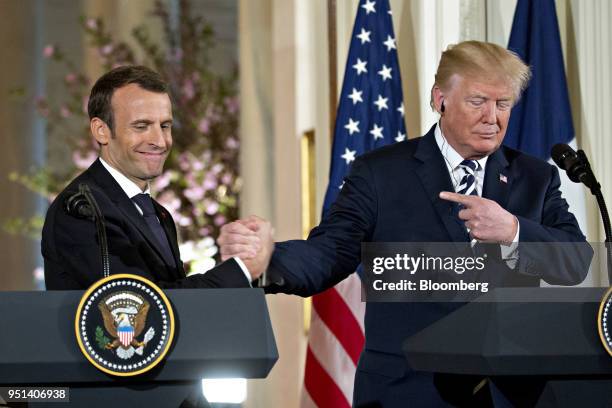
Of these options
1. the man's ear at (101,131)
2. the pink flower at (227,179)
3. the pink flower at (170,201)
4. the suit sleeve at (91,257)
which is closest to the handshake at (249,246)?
the suit sleeve at (91,257)

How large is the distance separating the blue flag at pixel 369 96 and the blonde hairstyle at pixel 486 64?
1.92 m

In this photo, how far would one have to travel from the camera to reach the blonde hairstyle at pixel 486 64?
9.45 feet

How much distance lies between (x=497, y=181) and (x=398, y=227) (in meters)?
0.31

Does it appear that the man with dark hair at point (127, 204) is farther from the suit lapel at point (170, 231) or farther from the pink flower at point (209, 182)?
the pink flower at point (209, 182)

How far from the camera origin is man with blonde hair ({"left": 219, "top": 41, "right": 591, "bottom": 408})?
9.18 ft

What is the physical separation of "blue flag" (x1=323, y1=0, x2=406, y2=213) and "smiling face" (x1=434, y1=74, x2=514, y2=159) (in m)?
1.90

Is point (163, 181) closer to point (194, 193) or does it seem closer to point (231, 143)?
point (194, 193)

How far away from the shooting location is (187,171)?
7664mm

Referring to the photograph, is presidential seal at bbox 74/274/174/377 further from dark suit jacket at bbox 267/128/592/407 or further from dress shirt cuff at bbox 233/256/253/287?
dark suit jacket at bbox 267/128/592/407

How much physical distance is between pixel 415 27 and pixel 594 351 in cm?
323

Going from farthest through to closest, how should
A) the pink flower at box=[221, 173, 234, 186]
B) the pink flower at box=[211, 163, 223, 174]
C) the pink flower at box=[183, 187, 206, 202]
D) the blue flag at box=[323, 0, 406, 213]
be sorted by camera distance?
the pink flower at box=[221, 173, 234, 186] → the pink flower at box=[211, 163, 223, 174] → the pink flower at box=[183, 187, 206, 202] → the blue flag at box=[323, 0, 406, 213]

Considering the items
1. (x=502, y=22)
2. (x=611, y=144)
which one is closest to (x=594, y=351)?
(x=611, y=144)

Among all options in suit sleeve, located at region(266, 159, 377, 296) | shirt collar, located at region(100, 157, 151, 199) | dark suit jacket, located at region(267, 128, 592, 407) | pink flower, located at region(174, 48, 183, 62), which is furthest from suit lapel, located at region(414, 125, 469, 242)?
pink flower, located at region(174, 48, 183, 62)

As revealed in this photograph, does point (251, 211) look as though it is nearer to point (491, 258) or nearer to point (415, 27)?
point (415, 27)
